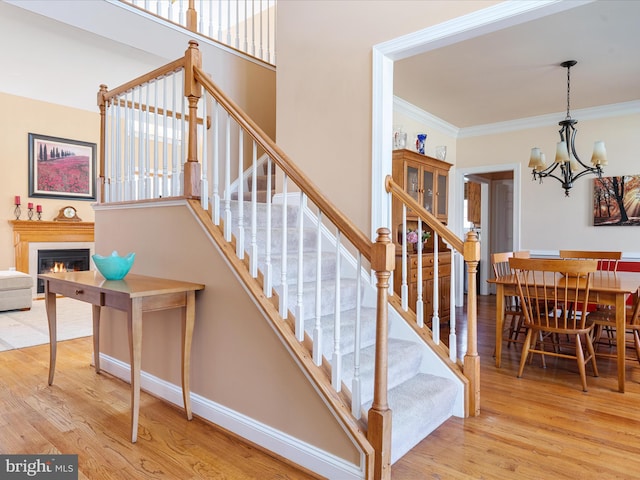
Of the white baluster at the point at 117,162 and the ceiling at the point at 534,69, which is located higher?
the ceiling at the point at 534,69

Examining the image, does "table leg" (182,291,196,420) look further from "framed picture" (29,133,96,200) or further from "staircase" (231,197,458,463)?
"framed picture" (29,133,96,200)

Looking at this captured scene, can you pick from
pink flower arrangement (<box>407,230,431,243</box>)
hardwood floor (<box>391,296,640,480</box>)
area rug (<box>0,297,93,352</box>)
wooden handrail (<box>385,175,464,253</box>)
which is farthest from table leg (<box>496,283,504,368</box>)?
area rug (<box>0,297,93,352</box>)

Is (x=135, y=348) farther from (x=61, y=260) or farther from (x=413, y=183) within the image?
(x=61, y=260)

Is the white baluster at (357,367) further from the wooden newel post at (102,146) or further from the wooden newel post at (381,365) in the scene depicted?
the wooden newel post at (102,146)

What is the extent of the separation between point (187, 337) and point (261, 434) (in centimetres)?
69

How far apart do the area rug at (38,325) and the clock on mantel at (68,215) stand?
159 cm

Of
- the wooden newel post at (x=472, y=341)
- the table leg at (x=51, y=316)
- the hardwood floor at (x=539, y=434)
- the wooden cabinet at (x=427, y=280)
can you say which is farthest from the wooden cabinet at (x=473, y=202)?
the table leg at (x=51, y=316)

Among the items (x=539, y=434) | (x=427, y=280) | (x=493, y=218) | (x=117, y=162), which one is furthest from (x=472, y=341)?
(x=493, y=218)

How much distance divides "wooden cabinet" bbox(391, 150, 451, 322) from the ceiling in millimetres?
861

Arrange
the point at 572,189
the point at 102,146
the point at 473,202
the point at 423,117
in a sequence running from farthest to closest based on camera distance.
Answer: the point at 473,202 → the point at 423,117 → the point at 572,189 → the point at 102,146

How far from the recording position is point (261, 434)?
214 centimetres

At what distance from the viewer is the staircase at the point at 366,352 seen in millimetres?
2109

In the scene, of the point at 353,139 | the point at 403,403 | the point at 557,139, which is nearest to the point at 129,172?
the point at 353,139

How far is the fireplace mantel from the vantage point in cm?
656
